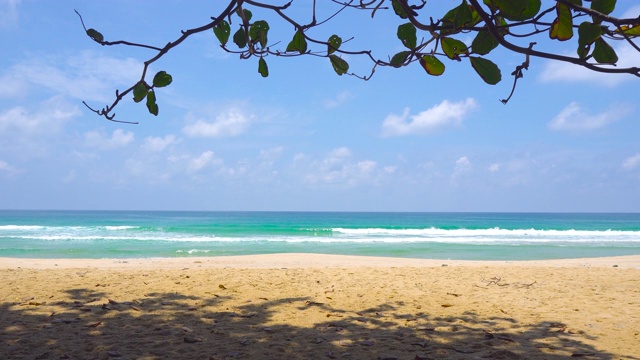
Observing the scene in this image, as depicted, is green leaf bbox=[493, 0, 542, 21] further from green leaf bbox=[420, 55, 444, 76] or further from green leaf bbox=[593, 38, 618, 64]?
green leaf bbox=[420, 55, 444, 76]

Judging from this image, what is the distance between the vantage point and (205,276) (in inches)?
229

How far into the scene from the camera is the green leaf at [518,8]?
1.22 m

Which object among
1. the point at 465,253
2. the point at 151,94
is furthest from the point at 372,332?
the point at 465,253

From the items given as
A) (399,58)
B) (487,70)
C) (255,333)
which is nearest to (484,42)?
(487,70)

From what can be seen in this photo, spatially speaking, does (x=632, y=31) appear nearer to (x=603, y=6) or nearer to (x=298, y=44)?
(x=603, y=6)

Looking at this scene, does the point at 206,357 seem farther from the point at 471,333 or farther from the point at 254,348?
the point at 471,333

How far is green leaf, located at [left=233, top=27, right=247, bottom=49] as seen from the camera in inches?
85.7

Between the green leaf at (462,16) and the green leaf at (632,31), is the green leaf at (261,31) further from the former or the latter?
the green leaf at (632,31)

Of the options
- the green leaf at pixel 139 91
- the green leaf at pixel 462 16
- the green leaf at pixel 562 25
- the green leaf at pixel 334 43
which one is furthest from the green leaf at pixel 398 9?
the green leaf at pixel 139 91

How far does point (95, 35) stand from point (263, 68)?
0.68 meters

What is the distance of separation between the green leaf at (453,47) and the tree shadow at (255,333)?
6.16ft

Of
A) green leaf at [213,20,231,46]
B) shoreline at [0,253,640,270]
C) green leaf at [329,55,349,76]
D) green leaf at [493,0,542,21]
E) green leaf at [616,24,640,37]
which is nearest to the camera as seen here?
green leaf at [493,0,542,21]

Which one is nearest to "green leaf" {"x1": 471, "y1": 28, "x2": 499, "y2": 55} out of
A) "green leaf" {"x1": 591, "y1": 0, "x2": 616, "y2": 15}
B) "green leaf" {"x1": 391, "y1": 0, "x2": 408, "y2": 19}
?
"green leaf" {"x1": 591, "y1": 0, "x2": 616, "y2": 15}

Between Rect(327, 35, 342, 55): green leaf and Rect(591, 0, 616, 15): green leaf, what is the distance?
115cm
